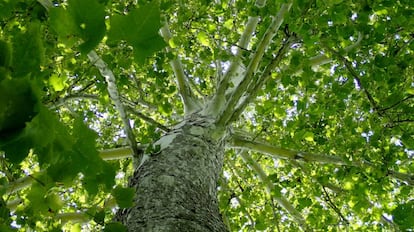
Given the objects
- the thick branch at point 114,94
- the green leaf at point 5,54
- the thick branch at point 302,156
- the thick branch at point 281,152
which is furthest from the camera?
the thick branch at point 281,152

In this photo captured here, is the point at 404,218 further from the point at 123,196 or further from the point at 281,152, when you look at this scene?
the point at 123,196

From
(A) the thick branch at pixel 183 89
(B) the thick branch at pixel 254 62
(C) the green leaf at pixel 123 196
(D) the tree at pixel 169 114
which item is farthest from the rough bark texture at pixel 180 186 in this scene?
(A) the thick branch at pixel 183 89

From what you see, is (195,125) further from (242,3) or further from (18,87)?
(18,87)

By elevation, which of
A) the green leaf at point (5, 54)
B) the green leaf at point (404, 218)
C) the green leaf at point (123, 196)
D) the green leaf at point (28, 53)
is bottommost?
Answer: the green leaf at point (123, 196)

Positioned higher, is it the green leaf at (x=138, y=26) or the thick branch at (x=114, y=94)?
the thick branch at (x=114, y=94)

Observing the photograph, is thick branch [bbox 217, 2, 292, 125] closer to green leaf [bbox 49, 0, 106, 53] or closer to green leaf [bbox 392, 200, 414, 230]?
green leaf [bbox 392, 200, 414, 230]

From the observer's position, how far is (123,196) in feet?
3.37

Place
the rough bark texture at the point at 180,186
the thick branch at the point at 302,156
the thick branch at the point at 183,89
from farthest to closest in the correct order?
the thick branch at the point at 183,89 < the thick branch at the point at 302,156 < the rough bark texture at the point at 180,186

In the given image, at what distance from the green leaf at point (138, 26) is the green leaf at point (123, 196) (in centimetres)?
44

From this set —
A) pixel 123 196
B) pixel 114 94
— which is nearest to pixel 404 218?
pixel 114 94

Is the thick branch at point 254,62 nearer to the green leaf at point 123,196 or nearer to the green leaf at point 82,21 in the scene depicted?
the green leaf at point 123,196

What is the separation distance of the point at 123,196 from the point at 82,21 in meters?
0.49

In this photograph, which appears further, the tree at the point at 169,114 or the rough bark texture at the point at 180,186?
the rough bark texture at the point at 180,186

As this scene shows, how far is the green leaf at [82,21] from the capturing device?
2.15ft
